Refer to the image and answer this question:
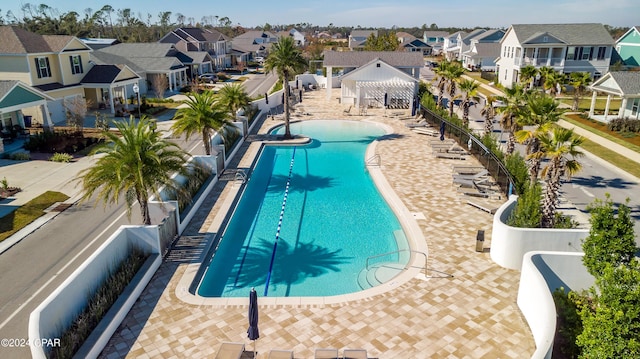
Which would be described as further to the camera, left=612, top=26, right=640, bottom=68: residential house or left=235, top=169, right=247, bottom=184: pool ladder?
left=612, top=26, right=640, bottom=68: residential house

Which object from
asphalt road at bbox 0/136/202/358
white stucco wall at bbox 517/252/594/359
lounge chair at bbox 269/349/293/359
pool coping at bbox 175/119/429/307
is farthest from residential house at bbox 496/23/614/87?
lounge chair at bbox 269/349/293/359

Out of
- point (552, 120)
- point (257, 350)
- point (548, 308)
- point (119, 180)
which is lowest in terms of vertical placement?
point (257, 350)

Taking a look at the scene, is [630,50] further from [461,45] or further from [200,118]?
[200,118]

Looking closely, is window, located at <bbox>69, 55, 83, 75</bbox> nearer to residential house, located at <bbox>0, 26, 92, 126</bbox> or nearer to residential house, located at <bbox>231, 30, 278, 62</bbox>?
residential house, located at <bbox>0, 26, 92, 126</bbox>

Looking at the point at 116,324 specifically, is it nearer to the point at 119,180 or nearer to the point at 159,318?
the point at 159,318

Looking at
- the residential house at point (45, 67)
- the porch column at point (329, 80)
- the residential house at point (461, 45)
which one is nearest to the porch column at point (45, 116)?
the residential house at point (45, 67)

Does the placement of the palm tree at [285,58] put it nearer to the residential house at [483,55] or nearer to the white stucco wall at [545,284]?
the white stucco wall at [545,284]

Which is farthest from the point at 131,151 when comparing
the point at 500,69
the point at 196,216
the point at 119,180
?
A: the point at 500,69
